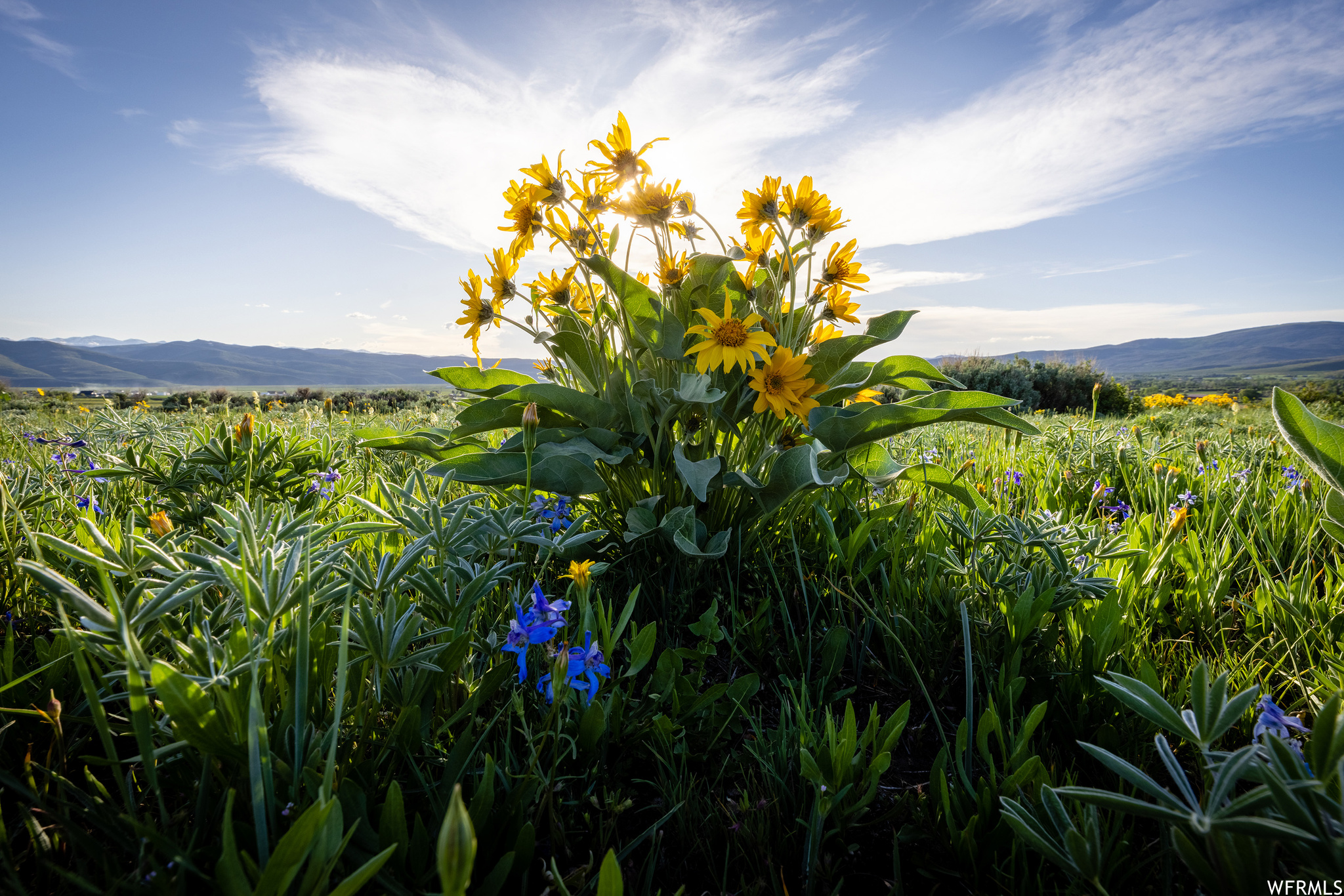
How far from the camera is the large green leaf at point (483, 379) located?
174cm

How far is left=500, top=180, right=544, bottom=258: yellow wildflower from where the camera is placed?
72.0 inches

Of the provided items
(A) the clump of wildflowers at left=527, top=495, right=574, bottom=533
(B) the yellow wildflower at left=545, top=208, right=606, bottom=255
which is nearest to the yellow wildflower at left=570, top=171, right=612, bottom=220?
(B) the yellow wildflower at left=545, top=208, right=606, bottom=255

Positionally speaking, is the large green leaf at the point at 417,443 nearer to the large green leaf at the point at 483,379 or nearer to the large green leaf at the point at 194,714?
the large green leaf at the point at 483,379

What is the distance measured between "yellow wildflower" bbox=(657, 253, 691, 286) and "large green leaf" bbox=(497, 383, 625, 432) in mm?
397

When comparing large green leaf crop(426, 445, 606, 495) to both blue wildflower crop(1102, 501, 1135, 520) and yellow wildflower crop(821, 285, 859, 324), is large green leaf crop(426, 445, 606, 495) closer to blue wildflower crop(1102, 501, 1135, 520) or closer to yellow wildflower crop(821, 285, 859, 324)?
yellow wildflower crop(821, 285, 859, 324)

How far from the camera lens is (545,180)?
174 centimetres

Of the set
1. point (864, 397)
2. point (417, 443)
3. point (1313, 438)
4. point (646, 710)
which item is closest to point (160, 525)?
point (417, 443)

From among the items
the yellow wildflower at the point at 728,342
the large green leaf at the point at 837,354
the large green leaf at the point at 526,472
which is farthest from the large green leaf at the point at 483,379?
the large green leaf at the point at 837,354

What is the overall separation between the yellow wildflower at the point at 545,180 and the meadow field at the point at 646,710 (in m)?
0.87

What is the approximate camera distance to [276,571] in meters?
0.79

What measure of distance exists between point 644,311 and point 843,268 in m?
0.68

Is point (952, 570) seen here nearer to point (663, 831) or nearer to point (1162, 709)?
point (1162, 709)

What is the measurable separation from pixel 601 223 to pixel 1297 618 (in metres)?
1.96

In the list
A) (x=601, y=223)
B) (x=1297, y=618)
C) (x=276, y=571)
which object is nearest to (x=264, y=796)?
(x=276, y=571)
